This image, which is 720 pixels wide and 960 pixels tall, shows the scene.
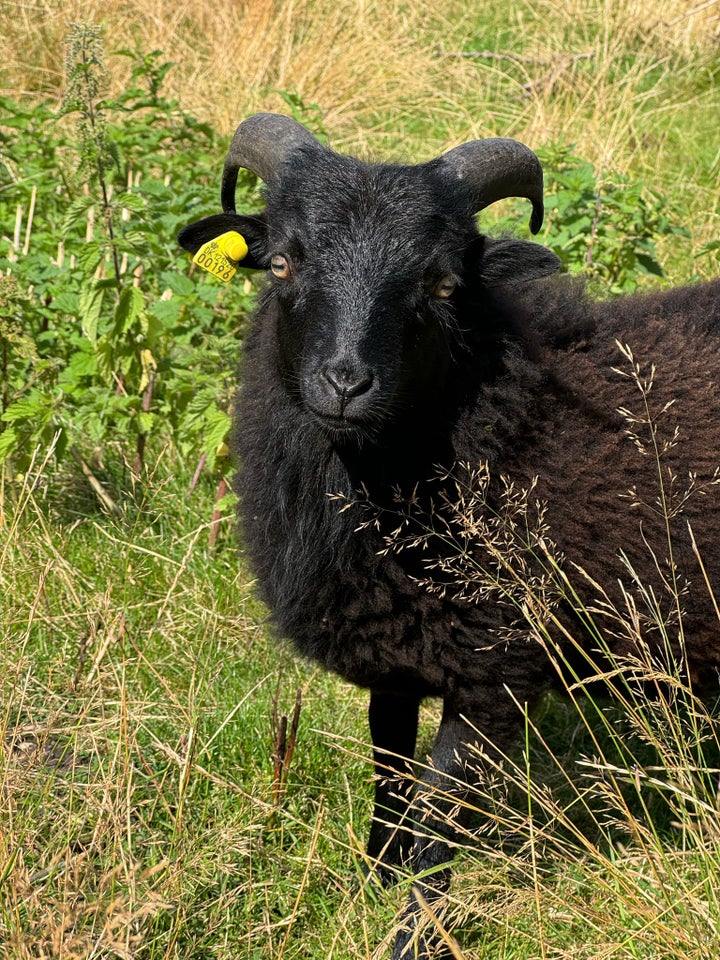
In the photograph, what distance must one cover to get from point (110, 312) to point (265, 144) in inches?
86.4

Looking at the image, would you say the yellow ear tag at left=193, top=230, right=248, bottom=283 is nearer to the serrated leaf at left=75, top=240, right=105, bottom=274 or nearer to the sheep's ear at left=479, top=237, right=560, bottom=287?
the sheep's ear at left=479, top=237, right=560, bottom=287

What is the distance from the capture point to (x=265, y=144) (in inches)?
155

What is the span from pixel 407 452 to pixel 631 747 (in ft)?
6.53

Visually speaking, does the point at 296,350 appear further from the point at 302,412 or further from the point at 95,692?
the point at 95,692

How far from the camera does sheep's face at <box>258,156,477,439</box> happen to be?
10.7 feet

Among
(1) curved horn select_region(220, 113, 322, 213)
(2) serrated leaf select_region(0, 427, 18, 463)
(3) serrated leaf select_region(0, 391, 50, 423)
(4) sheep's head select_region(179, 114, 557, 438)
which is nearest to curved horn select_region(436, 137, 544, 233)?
(4) sheep's head select_region(179, 114, 557, 438)

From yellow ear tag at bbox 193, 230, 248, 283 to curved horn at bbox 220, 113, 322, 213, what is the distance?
0.24 m

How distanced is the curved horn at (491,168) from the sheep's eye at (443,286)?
0.35 meters

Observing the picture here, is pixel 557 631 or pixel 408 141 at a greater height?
pixel 557 631

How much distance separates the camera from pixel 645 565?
145 inches

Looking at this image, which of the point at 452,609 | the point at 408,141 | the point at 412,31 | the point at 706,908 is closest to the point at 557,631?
the point at 452,609

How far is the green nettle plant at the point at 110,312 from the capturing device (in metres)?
4.96

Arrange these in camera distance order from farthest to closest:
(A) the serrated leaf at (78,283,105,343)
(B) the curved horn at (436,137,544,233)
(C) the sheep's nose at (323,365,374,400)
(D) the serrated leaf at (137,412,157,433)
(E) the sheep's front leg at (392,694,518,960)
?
(D) the serrated leaf at (137,412,157,433)
(A) the serrated leaf at (78,283,105,343)
(B) the curved horn at (436,137,544,233)
(E) the sheep's front leg at (392,694,518,960)
(C) the sheep's nose at (323,365,374,400)

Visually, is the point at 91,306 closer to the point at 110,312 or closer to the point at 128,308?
the point at 128,308
